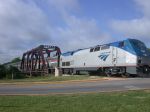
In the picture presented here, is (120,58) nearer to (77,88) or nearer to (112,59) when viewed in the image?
(112,59)

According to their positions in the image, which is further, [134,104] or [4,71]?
[4,71]

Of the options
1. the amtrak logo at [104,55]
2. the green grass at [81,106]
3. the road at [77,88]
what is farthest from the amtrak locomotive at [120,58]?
the green grass at [81,106]

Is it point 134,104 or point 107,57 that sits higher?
point 107,57

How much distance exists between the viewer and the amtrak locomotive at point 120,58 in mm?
32438

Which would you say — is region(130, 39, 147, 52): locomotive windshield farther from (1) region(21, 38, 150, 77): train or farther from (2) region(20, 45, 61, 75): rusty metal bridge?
(2) region(20, 45, 61, 75): rusty metal bridge

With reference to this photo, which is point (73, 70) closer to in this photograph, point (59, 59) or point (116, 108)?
point (59, 59)

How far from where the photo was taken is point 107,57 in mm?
36438

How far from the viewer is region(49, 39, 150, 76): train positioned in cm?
3244

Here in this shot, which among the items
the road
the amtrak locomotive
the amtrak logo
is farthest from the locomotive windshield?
the road

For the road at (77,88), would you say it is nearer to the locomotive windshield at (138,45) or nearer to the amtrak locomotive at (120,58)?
the amtrak locomotive at (120,58)

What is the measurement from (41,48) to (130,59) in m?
35.7

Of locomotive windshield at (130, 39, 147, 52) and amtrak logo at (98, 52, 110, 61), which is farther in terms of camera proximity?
amtrak logo at (98, 52, 110, 61)

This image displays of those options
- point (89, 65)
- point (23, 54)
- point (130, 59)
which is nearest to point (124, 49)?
point (130, 59)

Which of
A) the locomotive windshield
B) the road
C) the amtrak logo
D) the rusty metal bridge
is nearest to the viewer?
the road
